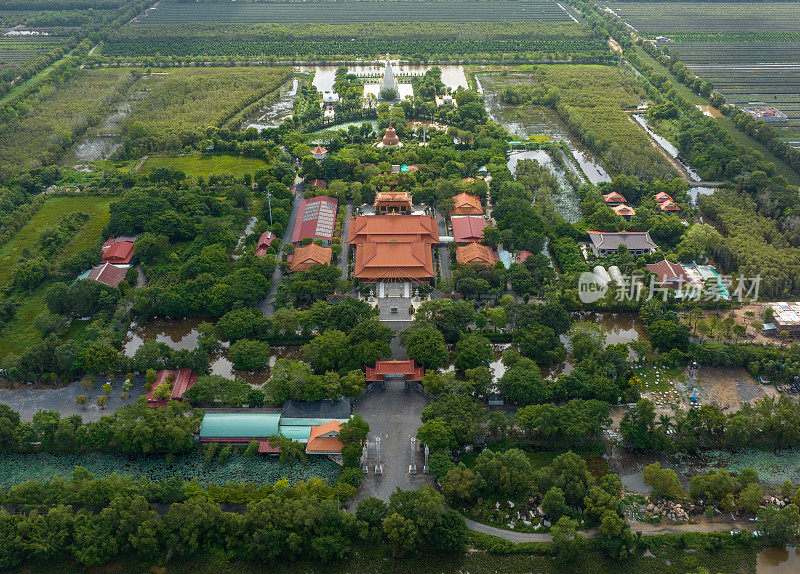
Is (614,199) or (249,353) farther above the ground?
(614,199)

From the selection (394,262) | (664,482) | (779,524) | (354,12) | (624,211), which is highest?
(354,12)

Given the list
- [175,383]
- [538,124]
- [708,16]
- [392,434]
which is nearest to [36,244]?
[175,383]

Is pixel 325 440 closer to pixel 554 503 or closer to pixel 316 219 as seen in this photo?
pixel 554 503

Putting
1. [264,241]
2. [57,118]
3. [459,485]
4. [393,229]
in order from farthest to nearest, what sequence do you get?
1. [57,118]
2. [264,241]
3. [393,229]
4. [459,485]

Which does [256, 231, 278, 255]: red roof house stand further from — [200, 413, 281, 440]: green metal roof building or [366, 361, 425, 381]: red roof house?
[200, 413, 281, 440]: green metal roof building

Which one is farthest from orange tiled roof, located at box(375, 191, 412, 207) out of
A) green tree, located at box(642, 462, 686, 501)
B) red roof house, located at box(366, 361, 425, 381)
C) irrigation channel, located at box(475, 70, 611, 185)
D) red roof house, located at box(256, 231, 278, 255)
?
green tree, located at box(642, 462, 686, 501)

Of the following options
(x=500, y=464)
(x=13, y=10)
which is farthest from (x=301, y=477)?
(x=13, y=10)

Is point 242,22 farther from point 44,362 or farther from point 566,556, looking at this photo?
point 566,556

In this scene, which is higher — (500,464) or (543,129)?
(543,129)
